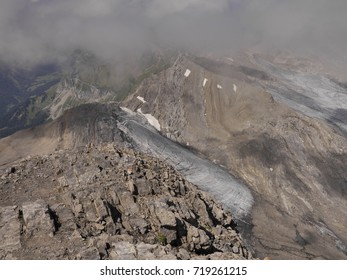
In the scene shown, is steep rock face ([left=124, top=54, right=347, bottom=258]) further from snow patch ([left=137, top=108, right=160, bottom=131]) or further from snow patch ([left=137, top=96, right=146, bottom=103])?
snow patch ([left=137, top=108, right=160, bottom=131])

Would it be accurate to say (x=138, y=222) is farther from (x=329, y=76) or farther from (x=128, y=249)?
(x=329, y=76)

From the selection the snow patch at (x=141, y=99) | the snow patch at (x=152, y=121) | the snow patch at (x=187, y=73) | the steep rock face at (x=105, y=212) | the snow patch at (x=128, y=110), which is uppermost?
the steep rock face at (x=105, y=212)

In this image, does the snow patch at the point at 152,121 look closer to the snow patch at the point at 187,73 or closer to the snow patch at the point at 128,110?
the snow patch at the point at 128,110

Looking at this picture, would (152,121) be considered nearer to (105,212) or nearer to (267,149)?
(267,149)

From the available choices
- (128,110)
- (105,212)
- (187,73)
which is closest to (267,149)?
(128,110)

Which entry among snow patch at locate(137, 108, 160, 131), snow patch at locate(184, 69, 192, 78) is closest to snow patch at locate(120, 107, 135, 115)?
snow patch at locate(137, 108, 160, 131)

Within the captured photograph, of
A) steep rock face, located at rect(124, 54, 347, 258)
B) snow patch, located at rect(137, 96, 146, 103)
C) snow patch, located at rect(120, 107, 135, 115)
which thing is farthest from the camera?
snow patch, located at rect(137, 96, 146, 103)

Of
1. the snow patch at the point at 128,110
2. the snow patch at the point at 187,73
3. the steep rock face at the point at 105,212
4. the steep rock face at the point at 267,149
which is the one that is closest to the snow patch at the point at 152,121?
the steep rock face at the point at 267,149
